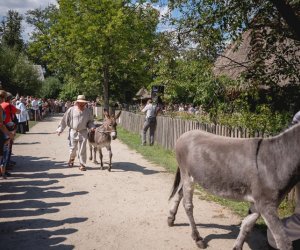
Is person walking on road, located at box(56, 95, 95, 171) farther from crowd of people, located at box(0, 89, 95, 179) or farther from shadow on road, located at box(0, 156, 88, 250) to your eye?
shadow on road, located at box(0, 156, 88, 250)

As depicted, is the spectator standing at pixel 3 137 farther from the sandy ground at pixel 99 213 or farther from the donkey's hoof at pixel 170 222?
the donkey's hoof at pixel 170 222

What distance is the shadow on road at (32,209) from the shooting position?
5234 mm

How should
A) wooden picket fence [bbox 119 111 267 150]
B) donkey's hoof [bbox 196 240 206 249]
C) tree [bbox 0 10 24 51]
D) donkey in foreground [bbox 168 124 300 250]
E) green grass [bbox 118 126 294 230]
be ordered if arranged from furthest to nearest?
tree [bbox 0 10 24 51], wooden picket fence [bbox 119 111 267 150], green grass [bbox 118 126 294 230], donkey's hoof [bbox 196 240 206 249], donkey in foreground [bbox 168 124 300 250]

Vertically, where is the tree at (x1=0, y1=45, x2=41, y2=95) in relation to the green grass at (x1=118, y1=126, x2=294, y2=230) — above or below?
above

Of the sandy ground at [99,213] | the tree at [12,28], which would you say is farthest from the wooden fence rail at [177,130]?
the tree at [12,28]

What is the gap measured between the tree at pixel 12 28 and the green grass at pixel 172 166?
2456 inches

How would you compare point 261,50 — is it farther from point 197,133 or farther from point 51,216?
point 51,216

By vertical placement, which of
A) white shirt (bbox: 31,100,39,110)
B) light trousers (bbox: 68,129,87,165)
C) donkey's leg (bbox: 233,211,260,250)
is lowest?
donkey's leg (bbox: 233,211,260,250)

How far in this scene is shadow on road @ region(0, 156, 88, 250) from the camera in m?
5.23

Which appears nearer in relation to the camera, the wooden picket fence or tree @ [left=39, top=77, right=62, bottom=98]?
the wooden picket fence

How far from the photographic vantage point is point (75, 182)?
871cm

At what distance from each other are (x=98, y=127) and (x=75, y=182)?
95.3 inches

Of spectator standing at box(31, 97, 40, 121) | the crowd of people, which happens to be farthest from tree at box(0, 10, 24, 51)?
spectator standing at box(31, 97, 40, 121)

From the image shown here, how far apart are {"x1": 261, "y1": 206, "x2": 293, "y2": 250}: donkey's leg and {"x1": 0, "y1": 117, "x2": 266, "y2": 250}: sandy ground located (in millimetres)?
1093
